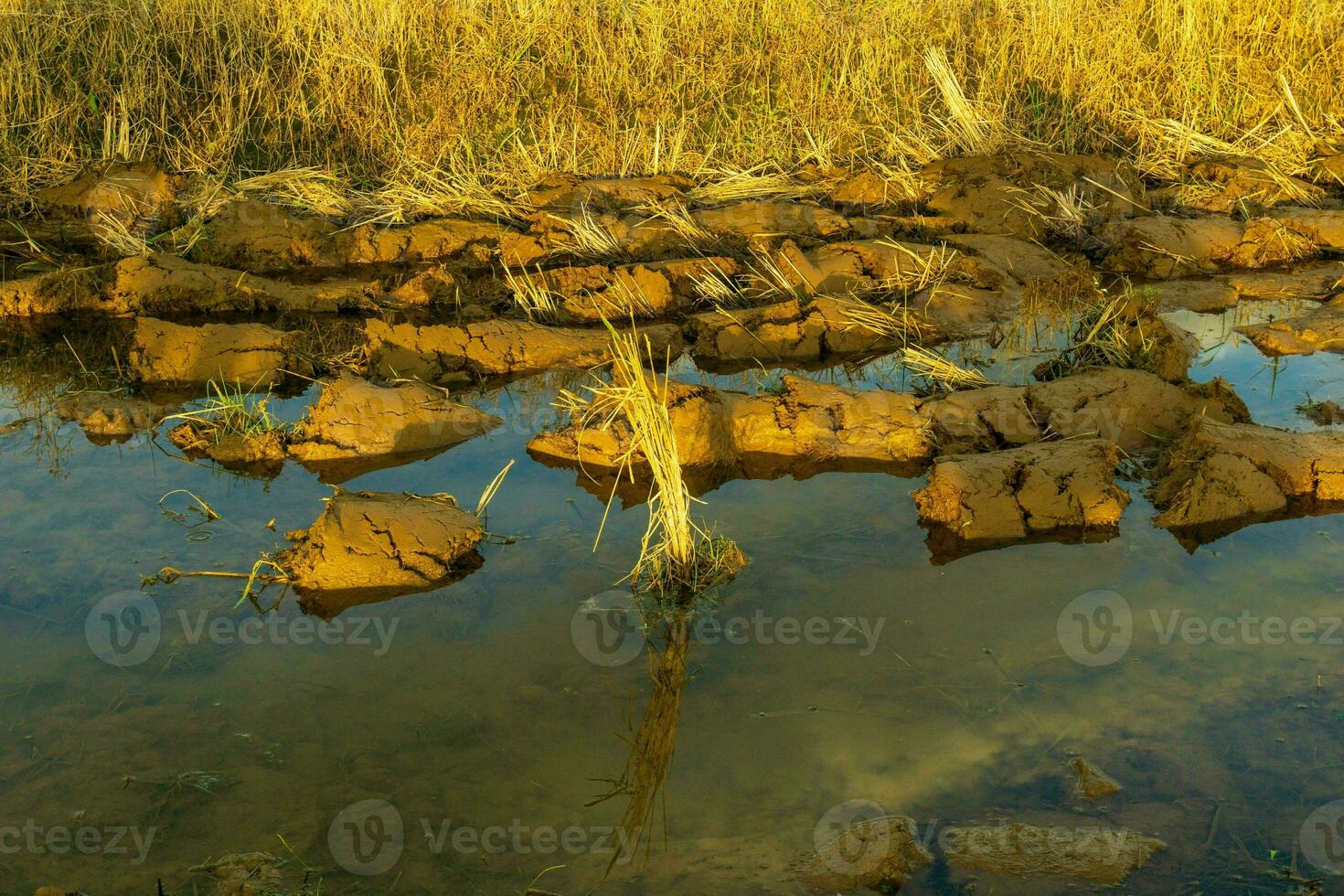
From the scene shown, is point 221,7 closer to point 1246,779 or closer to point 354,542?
point 354,542

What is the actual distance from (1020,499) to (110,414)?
3910mm

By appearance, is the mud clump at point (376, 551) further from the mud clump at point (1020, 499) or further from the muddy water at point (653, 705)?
the mud clump at point (1020, 499)

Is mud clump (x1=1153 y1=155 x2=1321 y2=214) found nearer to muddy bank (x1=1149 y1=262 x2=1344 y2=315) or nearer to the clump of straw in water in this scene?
muddy bank (x1=1149 y1=262 x2=1344 y2=315)

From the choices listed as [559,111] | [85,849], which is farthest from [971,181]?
[85,849]

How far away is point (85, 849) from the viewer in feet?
10.4

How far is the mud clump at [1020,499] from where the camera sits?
4.65 meters

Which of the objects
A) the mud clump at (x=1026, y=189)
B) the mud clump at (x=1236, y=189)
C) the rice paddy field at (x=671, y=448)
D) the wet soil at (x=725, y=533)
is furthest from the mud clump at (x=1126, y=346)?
the mud clump at (x=1236, y=189)

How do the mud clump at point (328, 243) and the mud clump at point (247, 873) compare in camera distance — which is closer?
the mud clump at point (247, 873)

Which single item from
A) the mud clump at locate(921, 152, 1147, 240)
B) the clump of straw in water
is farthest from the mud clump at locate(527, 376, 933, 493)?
the mud clump at locate(921, 152, 1147, 240)

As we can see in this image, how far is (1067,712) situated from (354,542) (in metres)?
2.35

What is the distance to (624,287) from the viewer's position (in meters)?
6.98

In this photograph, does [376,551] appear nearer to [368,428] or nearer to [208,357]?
[368,428]

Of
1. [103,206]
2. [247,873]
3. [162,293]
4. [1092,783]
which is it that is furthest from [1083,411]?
[103,206]

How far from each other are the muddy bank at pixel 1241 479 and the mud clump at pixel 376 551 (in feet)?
8.42
